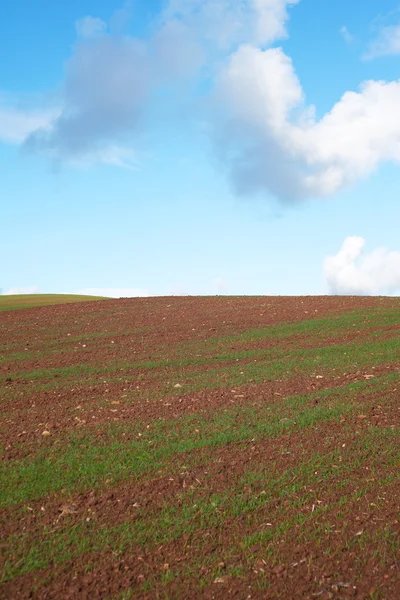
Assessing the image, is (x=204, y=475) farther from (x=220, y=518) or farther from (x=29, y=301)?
(x=29, y=301)

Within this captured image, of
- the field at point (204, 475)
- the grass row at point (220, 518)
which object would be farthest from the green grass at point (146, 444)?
the grass row at point (220, 518)

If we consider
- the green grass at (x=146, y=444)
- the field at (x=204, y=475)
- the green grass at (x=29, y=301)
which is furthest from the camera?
the green grass at (x=29, y=301)

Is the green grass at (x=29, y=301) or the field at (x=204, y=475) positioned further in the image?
the green grass at (x=29, y=301)

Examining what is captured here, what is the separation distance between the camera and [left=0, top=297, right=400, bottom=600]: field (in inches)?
216

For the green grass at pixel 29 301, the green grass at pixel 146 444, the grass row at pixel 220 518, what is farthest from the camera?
the green grass at pixel 29 301

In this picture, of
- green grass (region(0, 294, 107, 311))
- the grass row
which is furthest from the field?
green grass (region(0, 294, 107, 311))

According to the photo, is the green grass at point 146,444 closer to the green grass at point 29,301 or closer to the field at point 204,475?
the field at point 204,475

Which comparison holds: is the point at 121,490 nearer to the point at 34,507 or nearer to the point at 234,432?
the point at 34,507

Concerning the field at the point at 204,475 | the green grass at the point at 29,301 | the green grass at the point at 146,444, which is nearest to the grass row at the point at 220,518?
the field at the point at 204,475

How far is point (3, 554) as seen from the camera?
19.5ft

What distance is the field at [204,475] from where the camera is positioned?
5.49m

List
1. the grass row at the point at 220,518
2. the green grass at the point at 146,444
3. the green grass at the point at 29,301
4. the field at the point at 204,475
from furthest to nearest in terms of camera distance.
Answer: the green grass at the point at 29,301
the green grass at the point at 146,444
the grass row at the point at 220,518
the field at the point at 204,475

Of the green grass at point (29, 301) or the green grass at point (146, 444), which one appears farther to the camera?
the green grass at point (29, 301)

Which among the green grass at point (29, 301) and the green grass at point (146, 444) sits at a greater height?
the green grass at point (29, 301)
